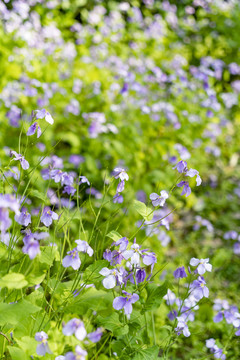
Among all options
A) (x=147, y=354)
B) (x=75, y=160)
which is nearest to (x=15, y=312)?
(x=147, y=354)

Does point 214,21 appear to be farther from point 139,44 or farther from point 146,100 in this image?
Answer: point 146,100

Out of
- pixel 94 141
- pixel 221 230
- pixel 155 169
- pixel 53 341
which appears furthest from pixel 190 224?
pixel 53 341

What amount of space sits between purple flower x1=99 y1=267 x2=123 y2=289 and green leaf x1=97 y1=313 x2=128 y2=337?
0.65 feet

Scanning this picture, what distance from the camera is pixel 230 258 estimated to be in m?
3.32

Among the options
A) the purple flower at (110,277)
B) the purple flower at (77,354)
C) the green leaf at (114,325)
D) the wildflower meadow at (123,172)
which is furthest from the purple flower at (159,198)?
the purple flower at (77,354)

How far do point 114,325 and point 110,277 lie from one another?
0.28m

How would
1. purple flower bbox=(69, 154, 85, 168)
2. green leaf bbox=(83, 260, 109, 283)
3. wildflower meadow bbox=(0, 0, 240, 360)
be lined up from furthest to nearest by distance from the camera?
purple flower bbox=(69, 154, 85, 168)
wildflower meadow bbox=(0, 0, 240, 360)
green leaf bbox=(83, 260, 109, 283)

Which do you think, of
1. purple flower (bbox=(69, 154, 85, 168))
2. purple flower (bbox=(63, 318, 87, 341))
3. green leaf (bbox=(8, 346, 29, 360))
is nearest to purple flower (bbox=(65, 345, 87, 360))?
purple flower (bbox=(63, 318, 87, 341))

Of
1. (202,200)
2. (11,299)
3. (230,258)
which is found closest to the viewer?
(11,299)

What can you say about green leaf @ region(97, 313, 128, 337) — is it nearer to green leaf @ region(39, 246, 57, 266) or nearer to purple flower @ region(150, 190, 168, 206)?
green leaf @ region(39, 246, 57, 266)

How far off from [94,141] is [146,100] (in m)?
0.94

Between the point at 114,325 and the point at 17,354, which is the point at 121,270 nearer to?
the point at 114,325

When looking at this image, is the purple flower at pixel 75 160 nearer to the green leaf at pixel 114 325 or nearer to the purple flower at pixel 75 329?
the green leaf at pixel 114 325

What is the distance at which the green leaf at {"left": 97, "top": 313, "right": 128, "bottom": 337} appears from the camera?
4.46 feet
